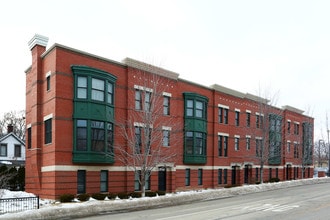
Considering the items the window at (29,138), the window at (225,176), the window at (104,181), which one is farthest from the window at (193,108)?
the window at (29,138)

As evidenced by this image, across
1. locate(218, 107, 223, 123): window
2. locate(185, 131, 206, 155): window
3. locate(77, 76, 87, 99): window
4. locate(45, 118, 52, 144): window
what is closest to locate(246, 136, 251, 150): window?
locate(218, 107, 223, 123): window

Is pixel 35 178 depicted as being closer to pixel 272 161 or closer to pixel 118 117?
pixel 118 117

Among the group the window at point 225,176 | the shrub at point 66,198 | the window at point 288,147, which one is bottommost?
the window at point 225,176

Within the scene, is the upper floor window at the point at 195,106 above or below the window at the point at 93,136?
above

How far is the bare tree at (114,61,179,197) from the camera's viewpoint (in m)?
24.8

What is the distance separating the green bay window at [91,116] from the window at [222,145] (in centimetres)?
1522

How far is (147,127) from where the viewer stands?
24.5 m

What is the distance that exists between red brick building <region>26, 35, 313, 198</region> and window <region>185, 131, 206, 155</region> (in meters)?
0.10

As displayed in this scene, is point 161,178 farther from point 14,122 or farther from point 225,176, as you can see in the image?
point 14,122

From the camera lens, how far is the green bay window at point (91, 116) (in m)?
23.5

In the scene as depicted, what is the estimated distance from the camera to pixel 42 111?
Result: 25500 millimetres

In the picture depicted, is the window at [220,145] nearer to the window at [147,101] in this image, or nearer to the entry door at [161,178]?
the entry door at [161,178]

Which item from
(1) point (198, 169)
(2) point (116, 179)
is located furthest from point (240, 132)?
(2) point (116, 179)

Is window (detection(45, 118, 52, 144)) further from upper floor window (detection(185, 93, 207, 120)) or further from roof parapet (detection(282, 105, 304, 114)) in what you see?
roof parapet (detection(282, 105, 304, 114))
